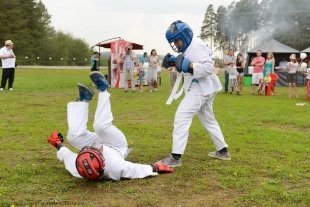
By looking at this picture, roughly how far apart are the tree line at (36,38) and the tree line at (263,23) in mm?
30185

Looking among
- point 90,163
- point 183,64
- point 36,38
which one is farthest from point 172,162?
point 36,38

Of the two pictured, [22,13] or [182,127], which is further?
[22,13]

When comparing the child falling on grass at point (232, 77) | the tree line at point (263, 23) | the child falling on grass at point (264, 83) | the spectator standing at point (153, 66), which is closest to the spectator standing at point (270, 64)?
the child falling on grass at point (264, 83)

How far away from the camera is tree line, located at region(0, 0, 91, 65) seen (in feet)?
229

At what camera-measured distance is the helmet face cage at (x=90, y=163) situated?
16.9ft

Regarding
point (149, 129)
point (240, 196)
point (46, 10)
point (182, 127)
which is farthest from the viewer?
point (46, 10)

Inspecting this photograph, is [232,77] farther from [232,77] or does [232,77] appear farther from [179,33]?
[179,33]

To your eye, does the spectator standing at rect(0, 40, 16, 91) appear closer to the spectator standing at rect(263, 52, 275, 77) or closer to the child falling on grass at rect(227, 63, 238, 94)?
the child falling on grass at rect(227, 63, 238, 94)

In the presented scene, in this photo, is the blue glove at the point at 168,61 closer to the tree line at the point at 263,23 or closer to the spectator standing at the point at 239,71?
the spectator standing at the point at 239,71

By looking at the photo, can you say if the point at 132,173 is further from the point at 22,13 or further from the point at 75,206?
the point at 22,13

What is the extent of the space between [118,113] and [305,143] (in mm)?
5389

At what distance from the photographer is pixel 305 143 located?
831cm

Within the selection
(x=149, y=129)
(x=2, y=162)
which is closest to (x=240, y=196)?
(x=2, y=162)

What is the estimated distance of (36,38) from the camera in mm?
75375
